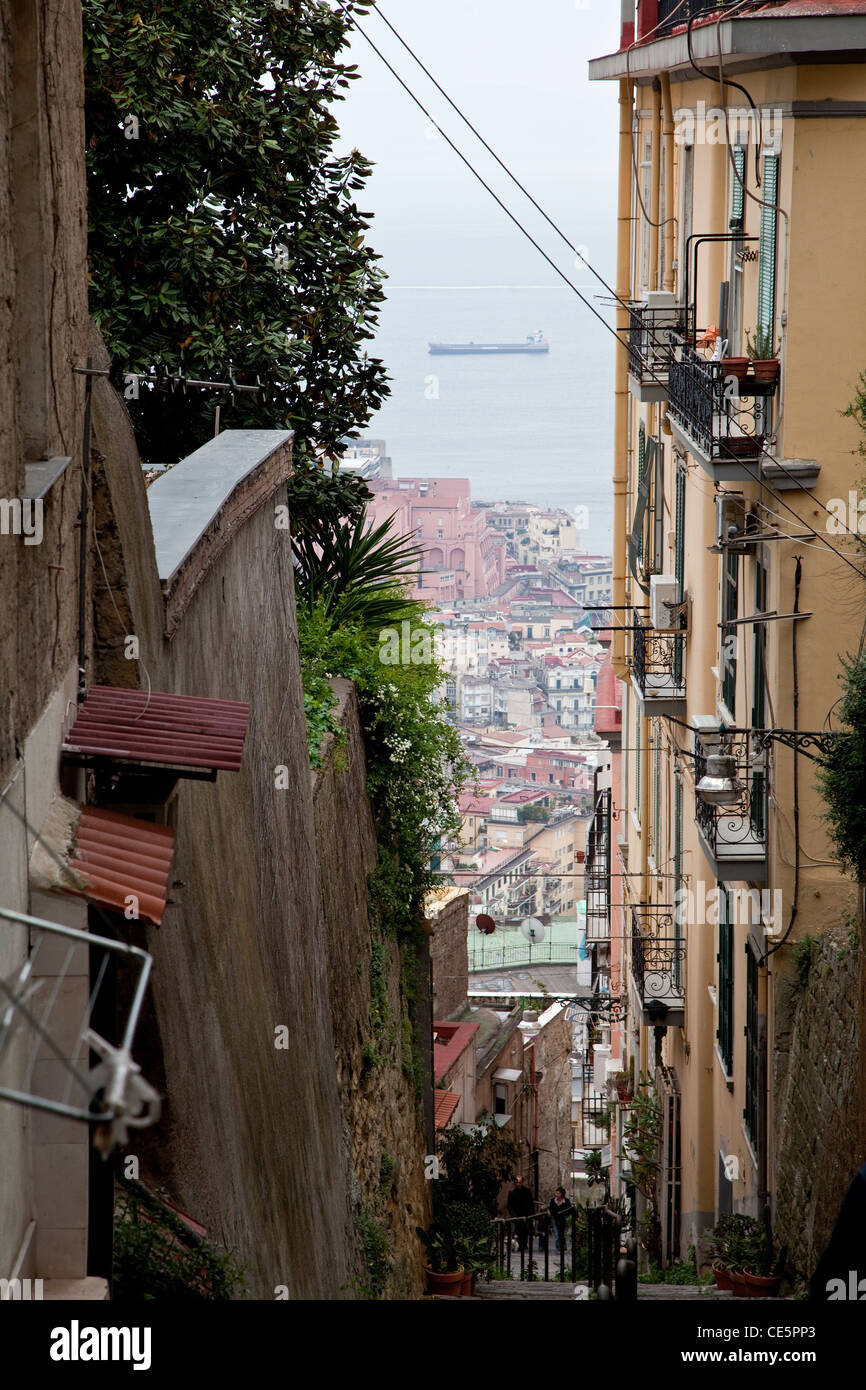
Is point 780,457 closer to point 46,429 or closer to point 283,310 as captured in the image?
point 283,310

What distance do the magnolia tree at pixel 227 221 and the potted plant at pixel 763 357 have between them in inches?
186

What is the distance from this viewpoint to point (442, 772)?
51.7ft

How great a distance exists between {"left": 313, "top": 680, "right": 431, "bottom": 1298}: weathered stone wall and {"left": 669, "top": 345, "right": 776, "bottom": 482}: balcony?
3.93 metres

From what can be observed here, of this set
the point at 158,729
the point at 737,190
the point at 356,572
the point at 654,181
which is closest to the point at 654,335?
the point at 737,190

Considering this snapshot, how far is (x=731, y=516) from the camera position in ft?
42.8

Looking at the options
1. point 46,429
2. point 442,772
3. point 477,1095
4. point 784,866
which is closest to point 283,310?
point 442,772

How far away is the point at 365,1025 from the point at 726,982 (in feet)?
11.0

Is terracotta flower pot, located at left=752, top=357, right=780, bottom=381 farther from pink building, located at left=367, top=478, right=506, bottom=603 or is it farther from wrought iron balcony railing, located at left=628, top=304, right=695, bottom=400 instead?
pink building, located at left=367, top=478, right=506, bottom=603

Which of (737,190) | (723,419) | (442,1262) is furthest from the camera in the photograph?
(442,1262)

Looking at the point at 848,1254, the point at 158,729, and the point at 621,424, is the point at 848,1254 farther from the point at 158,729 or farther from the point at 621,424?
the point at 621,424

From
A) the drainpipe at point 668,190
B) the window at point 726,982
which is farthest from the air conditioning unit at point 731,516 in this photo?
the drainpipe at point 668,190

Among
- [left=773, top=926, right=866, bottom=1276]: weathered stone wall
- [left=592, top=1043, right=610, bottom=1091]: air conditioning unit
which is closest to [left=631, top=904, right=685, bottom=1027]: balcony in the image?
[left=773, top=926, right=866, bottom=1276]: weathered stone wall
